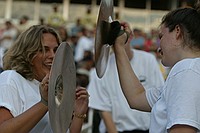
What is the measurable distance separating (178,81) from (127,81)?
71 centimetres

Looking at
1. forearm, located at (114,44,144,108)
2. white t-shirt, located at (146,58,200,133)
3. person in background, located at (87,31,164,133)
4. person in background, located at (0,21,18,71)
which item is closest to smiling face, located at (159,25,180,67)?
white t-shirt, located at (146,58,200,133)

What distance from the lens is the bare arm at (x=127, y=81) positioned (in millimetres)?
2592

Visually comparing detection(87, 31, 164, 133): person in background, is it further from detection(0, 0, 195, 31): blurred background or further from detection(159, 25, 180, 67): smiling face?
detection(0, 0, 195, 31): blurred background

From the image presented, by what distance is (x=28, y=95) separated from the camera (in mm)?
2510

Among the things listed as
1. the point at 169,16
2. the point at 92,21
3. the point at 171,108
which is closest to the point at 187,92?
the point at 171,108

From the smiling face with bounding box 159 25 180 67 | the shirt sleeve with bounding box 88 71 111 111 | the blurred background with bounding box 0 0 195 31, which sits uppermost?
the blurred background with bounding box 0 0 195 31

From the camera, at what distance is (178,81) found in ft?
6.49

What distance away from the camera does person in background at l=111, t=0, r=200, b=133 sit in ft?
6.29

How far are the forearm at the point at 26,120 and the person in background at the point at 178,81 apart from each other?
54 cm

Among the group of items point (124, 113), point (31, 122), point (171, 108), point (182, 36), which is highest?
point (182, 36)

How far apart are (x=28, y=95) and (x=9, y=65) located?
1.10ft

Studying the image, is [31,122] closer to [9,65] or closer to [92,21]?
[9,65]

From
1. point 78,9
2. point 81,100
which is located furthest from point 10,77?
point 78,9

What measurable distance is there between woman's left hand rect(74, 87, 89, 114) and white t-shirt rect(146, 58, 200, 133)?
599 millimetres
